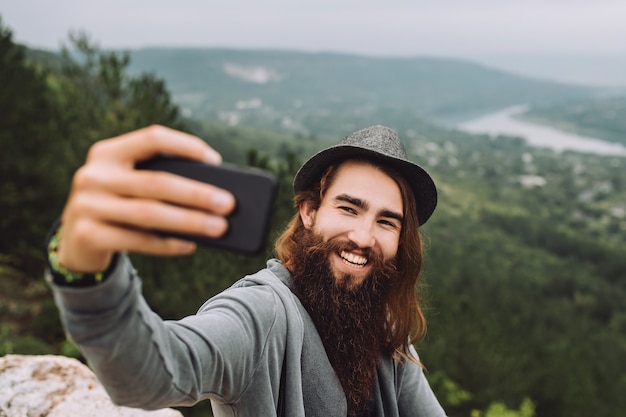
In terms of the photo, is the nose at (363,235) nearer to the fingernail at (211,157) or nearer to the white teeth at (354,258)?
the white teeth at (354,258)

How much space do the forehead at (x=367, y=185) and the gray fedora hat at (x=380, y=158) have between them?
0.06 m

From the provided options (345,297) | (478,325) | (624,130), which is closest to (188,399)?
(345,297)

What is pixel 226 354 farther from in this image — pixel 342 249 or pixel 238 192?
pixel 342 249

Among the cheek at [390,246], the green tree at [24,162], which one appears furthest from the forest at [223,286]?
the cheek at [390,246]

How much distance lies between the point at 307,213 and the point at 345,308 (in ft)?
2.12

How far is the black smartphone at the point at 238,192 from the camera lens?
0.93m

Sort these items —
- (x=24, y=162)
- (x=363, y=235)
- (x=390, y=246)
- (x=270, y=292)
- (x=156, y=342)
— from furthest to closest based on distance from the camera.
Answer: (x=24, y=162) < (x=390, y=246) < (x=363, y=235) < (x=270, y=292) < (x=156, y=342)

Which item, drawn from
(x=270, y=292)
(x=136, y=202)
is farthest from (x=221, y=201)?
(x=270, y=292)

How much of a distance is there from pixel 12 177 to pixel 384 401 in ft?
41.7

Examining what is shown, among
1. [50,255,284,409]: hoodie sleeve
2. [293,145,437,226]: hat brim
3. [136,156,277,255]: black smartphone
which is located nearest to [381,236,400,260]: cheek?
[293,145,437,226]: hat brim

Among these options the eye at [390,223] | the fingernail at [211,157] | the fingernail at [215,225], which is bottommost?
the eye at [390,223]

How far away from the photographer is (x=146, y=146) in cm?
91

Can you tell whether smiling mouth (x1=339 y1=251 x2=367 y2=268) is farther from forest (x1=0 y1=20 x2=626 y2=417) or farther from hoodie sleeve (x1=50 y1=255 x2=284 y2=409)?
forest (x1=0 y1=20 x2=626 y2=417)

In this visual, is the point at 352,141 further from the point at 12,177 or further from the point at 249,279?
the point at 12,177
